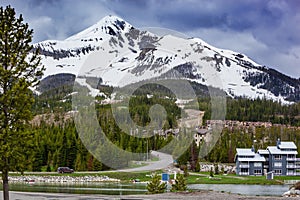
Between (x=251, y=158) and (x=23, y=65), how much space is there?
7209 centimetres

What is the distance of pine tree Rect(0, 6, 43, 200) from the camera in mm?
26219

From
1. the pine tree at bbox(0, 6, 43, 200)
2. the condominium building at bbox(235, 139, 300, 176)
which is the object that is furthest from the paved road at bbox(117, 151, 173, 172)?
the pine tree at bbox(0, 6, 43, 200)

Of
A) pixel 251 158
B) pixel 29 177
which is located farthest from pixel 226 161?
pixel 29 177

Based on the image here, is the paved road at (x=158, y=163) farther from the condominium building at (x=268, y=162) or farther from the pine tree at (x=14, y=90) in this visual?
the pine tree at (x=14, y=90)

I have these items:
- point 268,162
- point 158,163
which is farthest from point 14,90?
point 268,162

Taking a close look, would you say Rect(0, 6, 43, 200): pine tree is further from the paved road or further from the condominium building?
the condominium building

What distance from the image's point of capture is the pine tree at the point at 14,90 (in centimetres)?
2622

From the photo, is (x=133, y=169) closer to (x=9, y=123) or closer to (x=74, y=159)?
(x=74, y=159)

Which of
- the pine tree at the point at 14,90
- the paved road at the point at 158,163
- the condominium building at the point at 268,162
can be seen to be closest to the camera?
the pine tree at the point at 14,90

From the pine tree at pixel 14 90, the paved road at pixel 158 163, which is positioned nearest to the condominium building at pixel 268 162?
the paved road at pixel 158 163

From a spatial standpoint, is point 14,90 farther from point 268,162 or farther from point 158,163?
point 268,162

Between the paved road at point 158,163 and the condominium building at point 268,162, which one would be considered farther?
the condominium building at point 268,162

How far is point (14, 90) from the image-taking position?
1023 inches

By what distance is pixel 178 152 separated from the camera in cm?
9625
